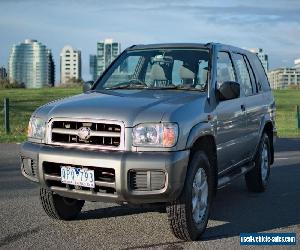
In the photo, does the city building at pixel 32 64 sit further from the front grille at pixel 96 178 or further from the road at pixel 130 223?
the front grille at pixel 96 178

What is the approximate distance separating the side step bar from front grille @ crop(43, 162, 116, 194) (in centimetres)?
162

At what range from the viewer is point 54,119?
4.97 metres

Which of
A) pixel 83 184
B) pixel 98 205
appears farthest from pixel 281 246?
pixel 98 205

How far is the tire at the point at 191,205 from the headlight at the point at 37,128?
55.5 inches

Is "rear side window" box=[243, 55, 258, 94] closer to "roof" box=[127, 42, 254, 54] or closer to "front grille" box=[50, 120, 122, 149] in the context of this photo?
"roof" box=[127, 42, 254, 54]

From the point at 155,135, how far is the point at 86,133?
64cm

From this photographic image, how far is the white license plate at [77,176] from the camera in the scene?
470 cm

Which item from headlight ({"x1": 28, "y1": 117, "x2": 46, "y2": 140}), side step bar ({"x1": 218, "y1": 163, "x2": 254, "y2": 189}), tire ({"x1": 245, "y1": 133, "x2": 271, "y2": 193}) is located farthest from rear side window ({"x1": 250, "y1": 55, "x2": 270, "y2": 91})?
headlight ({"x1": 28, "y1": 117, "x2": 46, "y2": 140})

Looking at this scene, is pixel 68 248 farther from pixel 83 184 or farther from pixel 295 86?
pixel 295 86

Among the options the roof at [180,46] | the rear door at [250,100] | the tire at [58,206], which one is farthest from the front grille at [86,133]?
the rear door at [250,100]

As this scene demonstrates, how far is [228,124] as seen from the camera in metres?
6.04

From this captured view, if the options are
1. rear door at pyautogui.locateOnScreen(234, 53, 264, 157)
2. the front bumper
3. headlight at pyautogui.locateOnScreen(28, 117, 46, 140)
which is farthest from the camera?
rear door at pyautogui.locateOnScreen(234, 53, 264, 157)

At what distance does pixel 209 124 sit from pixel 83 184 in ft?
4.83

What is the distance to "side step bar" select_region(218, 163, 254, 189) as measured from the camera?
5.95 m
